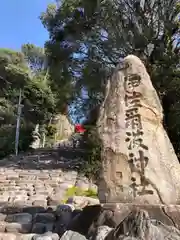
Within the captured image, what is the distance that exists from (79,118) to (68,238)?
15.1 m

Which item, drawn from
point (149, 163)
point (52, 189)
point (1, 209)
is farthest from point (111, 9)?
point (149, 163)

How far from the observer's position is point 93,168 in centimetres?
1416

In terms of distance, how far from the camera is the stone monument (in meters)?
5.34

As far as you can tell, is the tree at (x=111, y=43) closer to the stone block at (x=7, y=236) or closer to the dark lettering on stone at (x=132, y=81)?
the dark lettering on stone at (x=132, y=81)

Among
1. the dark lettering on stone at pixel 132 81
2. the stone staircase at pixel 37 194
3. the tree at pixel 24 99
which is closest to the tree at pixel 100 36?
the stone staircase at pixel 37 194

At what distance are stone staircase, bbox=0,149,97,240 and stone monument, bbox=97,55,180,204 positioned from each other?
109 cm

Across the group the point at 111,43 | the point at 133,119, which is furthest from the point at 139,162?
the point at 111,43

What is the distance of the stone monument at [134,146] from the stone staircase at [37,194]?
1087 mm

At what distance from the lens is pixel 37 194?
32.8ft

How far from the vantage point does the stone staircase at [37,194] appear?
605 centimetres

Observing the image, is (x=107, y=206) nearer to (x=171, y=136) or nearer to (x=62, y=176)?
(x=62, y=176)

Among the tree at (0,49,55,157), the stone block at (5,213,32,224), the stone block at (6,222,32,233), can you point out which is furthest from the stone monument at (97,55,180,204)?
the tree at (0,49,55,157)

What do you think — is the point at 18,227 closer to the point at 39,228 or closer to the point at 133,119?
the point at 39,228

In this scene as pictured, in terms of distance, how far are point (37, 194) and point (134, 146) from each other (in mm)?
5041
